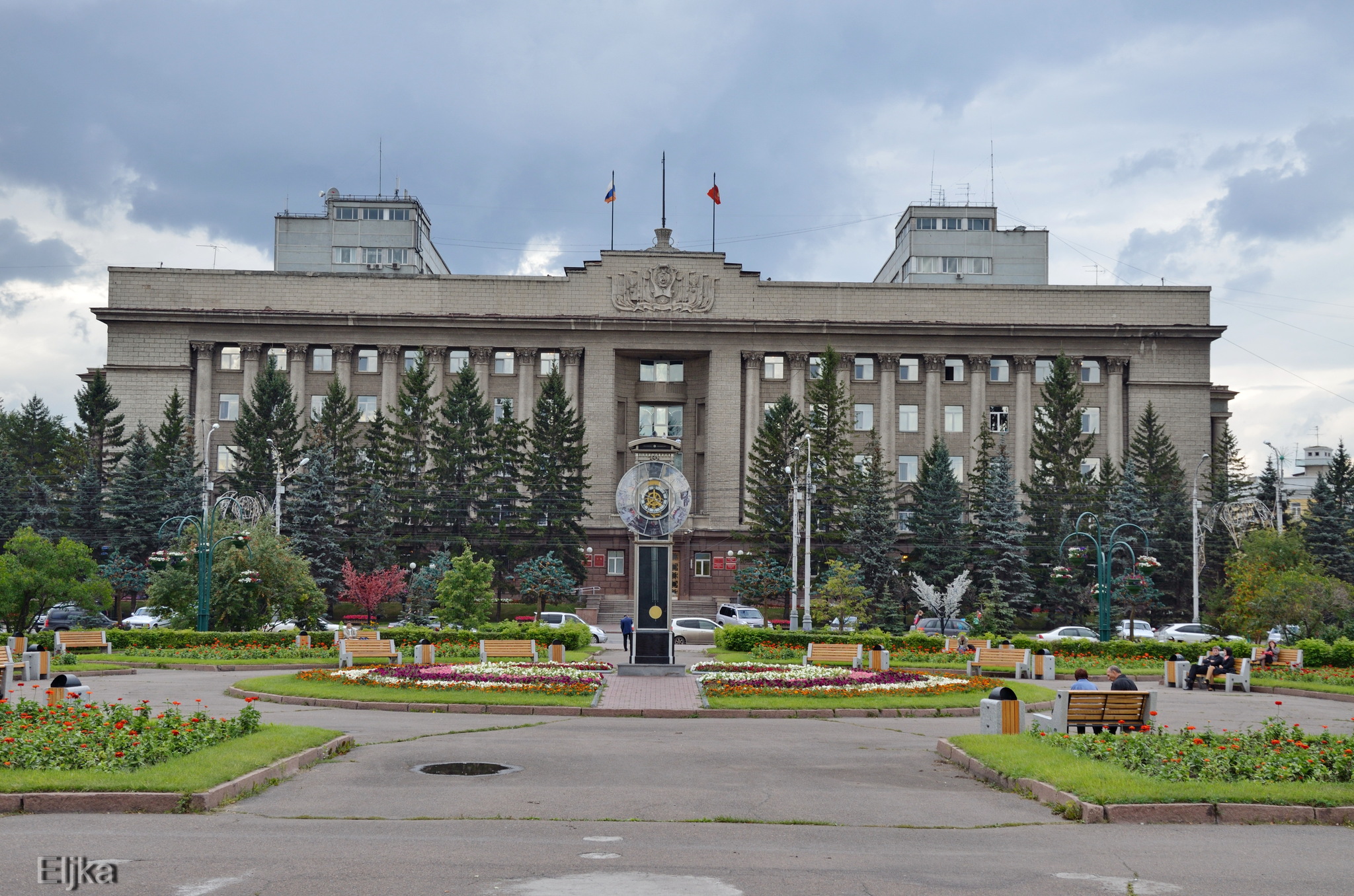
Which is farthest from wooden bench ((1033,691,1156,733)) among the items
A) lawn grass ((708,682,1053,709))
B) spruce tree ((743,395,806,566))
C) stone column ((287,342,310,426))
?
stone column ((287,342,310,426))

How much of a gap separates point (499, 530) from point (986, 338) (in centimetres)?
3177

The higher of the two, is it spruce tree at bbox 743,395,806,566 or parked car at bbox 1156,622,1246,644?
spruce tree at bbox 743,395,806,566

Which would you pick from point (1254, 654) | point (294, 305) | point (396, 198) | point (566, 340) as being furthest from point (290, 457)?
point (1254, 654)

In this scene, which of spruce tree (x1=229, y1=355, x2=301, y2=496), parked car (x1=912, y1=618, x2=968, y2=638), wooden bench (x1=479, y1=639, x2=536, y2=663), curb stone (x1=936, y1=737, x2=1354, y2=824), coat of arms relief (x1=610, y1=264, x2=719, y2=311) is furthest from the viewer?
coat of arms relief (x1=610, y1=264, x2=719, y2=311)

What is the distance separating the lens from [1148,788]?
1174 cm

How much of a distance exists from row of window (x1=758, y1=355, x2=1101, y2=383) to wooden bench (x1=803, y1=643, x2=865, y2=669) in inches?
1713

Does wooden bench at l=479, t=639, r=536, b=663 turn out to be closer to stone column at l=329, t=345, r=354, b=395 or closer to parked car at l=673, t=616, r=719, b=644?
parked car at l=673, t=616, r=719, b=644

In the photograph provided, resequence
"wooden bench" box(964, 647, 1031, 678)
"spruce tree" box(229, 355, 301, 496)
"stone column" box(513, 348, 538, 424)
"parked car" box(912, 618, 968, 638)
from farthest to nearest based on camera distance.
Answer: "stone column" box(513, 348, 538, 424)
"spruce tree" box(229, 355, 301, 496)
"parked car" box(912, 618, 968, 638)
"wooden bench" box(964, 647, 1031, 678)

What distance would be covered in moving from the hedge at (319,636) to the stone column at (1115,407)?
48665 mm

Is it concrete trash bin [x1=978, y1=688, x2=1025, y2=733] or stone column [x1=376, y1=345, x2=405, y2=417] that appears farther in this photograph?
stone column [x1=376, y1=345, x2=405, y2=417]

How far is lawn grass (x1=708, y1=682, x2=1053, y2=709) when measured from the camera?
71.5 ft

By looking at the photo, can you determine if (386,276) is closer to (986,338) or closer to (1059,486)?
(986,338)

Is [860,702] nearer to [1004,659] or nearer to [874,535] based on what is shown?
[1004,659]

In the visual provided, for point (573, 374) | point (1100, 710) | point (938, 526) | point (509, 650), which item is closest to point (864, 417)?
point (938, 526)
